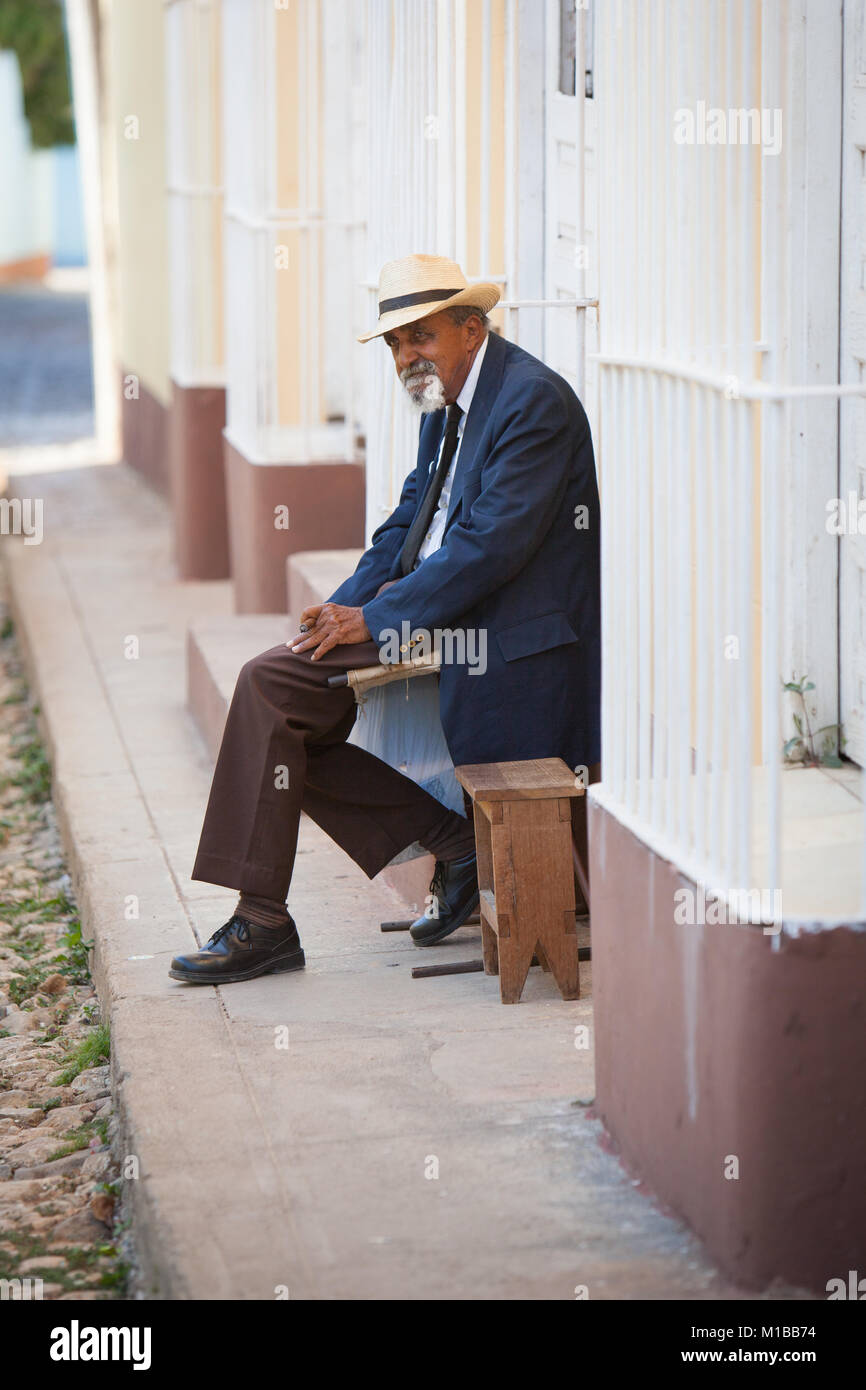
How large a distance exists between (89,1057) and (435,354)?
1.88 meters

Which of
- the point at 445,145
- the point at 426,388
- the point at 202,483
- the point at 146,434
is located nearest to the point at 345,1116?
the point at 426,388

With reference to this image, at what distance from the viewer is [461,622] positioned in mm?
4539

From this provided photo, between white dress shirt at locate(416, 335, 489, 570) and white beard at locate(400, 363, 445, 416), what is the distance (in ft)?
0.21

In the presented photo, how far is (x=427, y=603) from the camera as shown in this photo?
175 inches

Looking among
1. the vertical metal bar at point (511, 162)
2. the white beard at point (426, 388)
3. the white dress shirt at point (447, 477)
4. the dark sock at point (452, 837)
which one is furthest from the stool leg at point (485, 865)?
the vertical metal bar at point (511, 162)

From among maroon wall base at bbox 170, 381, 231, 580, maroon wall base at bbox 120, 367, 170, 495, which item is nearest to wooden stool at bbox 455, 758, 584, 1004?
maroon wall base at bbox 170, 381, 231, 580

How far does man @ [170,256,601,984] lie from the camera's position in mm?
4426

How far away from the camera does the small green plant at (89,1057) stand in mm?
4641

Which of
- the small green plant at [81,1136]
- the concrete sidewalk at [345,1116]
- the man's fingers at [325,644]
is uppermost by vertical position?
the man's fingers at [325,644]

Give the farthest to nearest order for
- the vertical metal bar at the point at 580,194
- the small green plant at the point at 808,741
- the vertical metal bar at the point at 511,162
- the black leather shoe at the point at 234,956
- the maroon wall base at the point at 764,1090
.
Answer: the vertical metal bar at the point at 511,162, the vertical metal bar at the point at 580,194, the black leather shoe at the point at 234,956, the small green plant at the point at 808,741, the maroon wall base at the point at 764,1090

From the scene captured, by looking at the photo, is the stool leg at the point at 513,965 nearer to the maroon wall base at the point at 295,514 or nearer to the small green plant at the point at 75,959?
the small green plant at the point at 75,959

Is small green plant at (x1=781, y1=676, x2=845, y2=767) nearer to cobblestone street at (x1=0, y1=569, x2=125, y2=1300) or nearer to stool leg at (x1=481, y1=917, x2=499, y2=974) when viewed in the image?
stool leg at (x1=481, y1=917, x2=499, y2=974)

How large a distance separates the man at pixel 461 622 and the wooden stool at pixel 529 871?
0.25 meters
